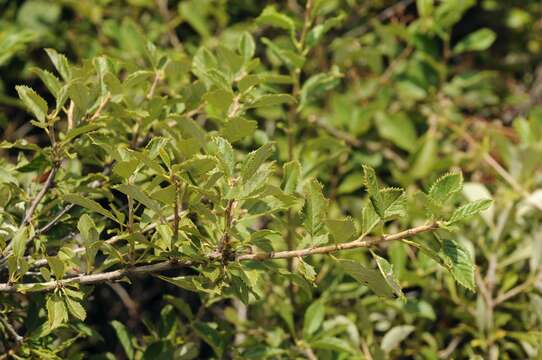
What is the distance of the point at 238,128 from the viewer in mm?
956

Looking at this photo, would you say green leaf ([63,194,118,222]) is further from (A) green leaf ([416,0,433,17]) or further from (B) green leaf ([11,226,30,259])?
(A) green leaf ([416,0,433,17])

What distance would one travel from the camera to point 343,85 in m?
2.09

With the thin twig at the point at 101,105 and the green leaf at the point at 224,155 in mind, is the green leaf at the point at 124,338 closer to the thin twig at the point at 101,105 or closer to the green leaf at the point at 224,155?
the thin twig at the point at 101,105

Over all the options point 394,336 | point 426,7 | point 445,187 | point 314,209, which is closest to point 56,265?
point 314,209

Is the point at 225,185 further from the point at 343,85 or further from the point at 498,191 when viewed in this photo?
the point at 343,85

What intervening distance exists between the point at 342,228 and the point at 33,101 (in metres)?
0.51

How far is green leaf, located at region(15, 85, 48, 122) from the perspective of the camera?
97 cm

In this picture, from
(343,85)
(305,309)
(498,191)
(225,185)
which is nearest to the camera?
(225,185)

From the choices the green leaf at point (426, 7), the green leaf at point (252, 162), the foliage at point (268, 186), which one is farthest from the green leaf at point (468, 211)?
the green leaf at point (426, 7)

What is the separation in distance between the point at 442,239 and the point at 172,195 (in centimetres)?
38

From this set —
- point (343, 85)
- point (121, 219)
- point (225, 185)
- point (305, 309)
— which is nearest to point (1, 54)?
point (121, 219)

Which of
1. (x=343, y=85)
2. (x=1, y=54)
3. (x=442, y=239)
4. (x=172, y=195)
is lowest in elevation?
(x=343, y=85)

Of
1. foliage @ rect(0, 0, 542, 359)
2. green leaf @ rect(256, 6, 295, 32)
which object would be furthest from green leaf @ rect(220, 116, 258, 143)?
green leaf @ rect(256, 6, 295, 32)

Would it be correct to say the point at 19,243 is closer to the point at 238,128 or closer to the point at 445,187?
the point at 238,128
